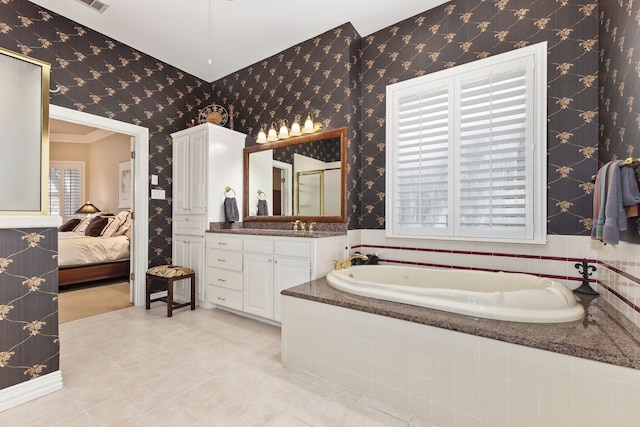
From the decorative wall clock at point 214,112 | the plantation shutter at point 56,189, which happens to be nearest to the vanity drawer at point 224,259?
the decorative wall clock at point 214,112

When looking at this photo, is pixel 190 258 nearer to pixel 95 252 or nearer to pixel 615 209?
pixel 95 252

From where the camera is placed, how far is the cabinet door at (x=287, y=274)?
2.48 meters

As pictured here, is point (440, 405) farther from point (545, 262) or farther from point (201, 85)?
point (201, 85)

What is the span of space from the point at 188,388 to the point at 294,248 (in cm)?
122

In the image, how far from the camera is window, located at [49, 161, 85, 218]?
20.4 ft

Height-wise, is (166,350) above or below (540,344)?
below

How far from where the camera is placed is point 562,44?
2109 millimetres

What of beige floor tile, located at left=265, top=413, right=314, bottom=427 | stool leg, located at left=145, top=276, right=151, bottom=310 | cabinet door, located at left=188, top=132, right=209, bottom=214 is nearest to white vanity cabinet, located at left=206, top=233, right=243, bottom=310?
cabinet door, located at left=188, top=132, right=209, bottom=214

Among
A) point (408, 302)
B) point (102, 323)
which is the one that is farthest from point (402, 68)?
point (102, 323)

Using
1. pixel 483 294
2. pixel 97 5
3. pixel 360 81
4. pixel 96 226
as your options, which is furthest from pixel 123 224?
pixel 483 294

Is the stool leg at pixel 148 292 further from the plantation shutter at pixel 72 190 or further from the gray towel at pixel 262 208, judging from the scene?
the plantation shutter at pixel 72 190

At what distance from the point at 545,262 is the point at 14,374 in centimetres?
345

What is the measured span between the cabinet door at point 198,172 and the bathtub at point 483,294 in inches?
74.3

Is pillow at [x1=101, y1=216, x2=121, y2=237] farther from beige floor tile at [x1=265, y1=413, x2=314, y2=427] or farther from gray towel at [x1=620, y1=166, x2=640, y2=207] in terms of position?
gray towel at [x1=620, y1=166, x2=640, y2=207]
